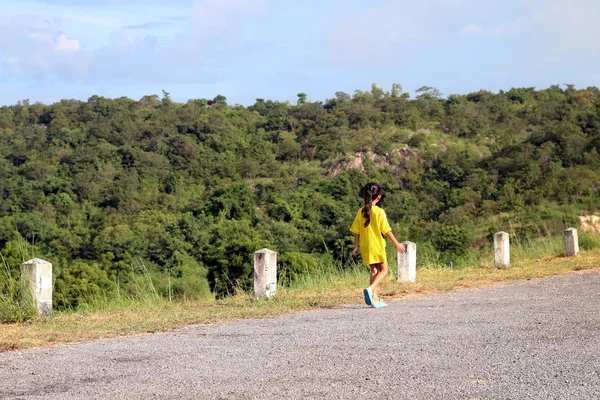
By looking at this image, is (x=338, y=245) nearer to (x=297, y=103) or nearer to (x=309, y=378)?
(x=309, y=378)

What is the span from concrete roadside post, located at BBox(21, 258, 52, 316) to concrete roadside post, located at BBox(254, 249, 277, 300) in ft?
8.97

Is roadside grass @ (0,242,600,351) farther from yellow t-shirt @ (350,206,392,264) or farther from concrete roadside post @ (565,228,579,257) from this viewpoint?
yellow t-shirt @ (350,206,392,264)

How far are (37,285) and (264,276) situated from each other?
2.95m

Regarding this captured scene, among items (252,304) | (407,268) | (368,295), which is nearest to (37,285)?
(252,304)

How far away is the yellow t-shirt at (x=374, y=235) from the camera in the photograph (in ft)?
32.5

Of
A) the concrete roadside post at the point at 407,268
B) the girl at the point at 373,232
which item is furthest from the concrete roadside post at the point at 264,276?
the concrete roadside post at the point at 407,268

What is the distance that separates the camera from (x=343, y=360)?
20.6ft

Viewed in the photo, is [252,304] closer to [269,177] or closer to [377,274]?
[377,274]

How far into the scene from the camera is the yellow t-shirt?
32.5 feet

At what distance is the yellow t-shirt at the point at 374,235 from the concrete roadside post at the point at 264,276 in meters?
1.58

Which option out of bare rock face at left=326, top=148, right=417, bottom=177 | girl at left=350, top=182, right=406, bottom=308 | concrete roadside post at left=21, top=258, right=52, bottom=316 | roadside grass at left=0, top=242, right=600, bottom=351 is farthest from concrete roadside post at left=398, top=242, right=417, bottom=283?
bare rock face at left=326, top=148, right=417, bottom=177

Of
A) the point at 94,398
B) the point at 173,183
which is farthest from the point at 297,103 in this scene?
the point at 94,398

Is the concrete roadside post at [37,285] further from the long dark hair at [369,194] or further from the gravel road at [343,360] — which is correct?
the long dark hair at [369,194]

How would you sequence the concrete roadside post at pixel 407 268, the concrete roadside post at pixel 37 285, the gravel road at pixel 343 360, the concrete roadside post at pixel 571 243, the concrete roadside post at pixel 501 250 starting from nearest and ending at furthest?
the gravel road at pixel 343 360 → the concrete roadside post at pixel 37 285 → the concrete roadside post at pixel 407 268 → the concrete roadside post at pixel 501 250 → the concrete roadside post at pixel 571 243
